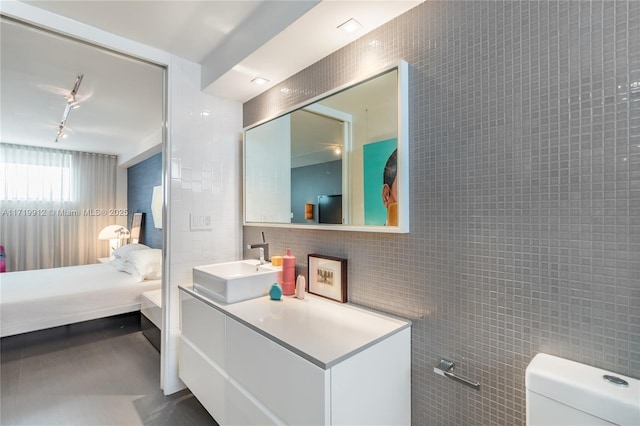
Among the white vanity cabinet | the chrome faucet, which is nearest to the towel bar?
the white vanity cabinet

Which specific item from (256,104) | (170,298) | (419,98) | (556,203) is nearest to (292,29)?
(419,98)

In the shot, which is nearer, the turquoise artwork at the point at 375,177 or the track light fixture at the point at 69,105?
the turquoise artwork at the point at 375,177

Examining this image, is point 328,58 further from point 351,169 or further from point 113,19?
point 113,19

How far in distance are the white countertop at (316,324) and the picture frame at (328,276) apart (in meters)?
0.04

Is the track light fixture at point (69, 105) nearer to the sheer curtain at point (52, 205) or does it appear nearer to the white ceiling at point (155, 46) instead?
the white ceiling at point (155, 46)

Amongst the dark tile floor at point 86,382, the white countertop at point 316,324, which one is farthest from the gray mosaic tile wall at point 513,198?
the dark tile floor at point 86,382

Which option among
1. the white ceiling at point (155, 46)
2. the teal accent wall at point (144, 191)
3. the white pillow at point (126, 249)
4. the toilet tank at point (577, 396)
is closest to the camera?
the toilet tank at point (577, 396)

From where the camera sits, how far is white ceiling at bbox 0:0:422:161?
146cm

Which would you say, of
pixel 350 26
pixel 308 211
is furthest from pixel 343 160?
pixel 350 26

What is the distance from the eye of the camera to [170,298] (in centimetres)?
204

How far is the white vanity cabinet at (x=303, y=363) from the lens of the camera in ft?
3.24

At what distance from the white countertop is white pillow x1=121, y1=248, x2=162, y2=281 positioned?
1.56 m

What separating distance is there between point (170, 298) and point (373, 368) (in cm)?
160

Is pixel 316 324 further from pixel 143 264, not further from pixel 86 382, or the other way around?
pixel 143 264
